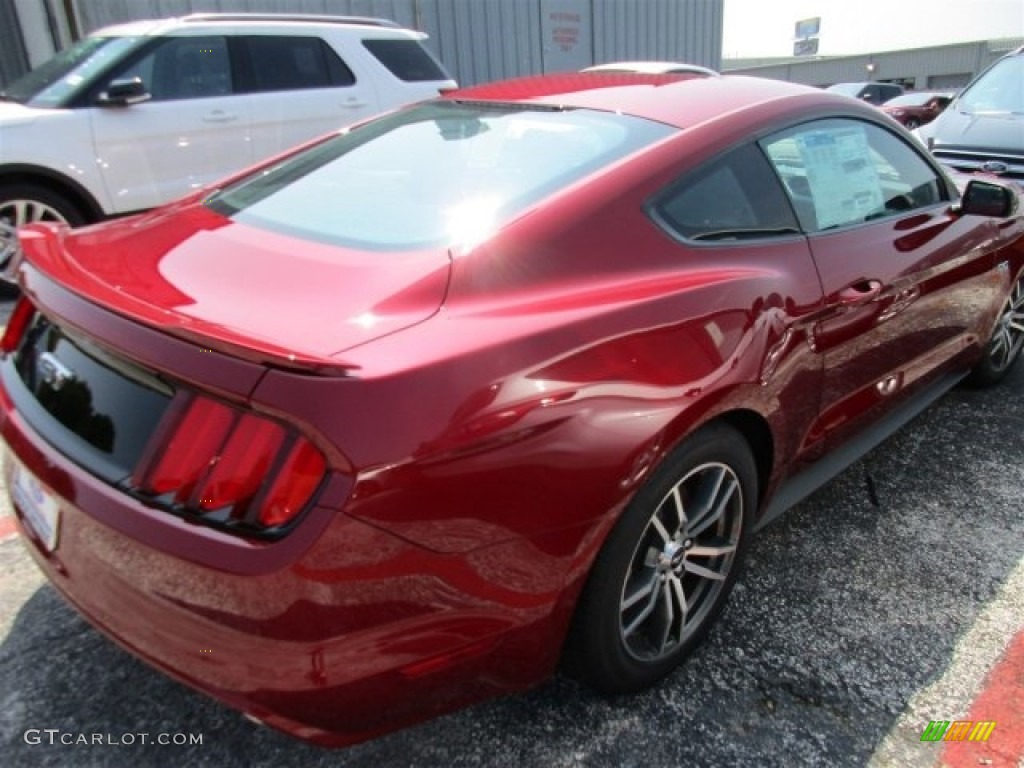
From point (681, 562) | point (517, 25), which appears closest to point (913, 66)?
point (517, 25)

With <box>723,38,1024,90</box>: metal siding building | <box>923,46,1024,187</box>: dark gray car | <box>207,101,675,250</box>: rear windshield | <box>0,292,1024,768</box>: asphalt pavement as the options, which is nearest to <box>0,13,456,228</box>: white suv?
<box>0,292,1024,768</box>: asphalt pavement

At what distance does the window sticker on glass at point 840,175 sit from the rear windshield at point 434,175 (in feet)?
2.07

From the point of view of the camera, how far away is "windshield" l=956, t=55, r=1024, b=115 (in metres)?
6.71

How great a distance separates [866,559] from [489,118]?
1914 millimetres

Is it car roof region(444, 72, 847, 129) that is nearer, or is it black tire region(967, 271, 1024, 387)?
car roof region(444, 72, 847, 129)

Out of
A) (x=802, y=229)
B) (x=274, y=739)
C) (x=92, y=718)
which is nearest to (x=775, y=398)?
(x=802, y=229)

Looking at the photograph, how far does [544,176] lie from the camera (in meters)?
2.07

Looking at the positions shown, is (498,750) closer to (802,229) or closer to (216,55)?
(802,229)

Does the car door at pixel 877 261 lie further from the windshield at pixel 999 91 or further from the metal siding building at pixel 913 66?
the metal siding building at pixel 913 66

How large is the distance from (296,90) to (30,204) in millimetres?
2201

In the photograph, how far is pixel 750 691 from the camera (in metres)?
2.16

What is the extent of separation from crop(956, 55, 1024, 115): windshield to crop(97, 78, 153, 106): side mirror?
6523mm

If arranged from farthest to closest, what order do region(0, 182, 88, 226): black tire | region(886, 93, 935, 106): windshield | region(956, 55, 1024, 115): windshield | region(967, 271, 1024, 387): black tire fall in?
1. region(886, 93, 935, 106): windshield
2. region(956, 55, 1024, 115): windshield
3. region(0, 182, 88, 226): black tire
4. region(967, 271, 1024, 387): black tire

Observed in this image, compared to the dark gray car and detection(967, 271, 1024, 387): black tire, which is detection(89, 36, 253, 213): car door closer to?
detection(967, 271, 1024, 387): black tire
